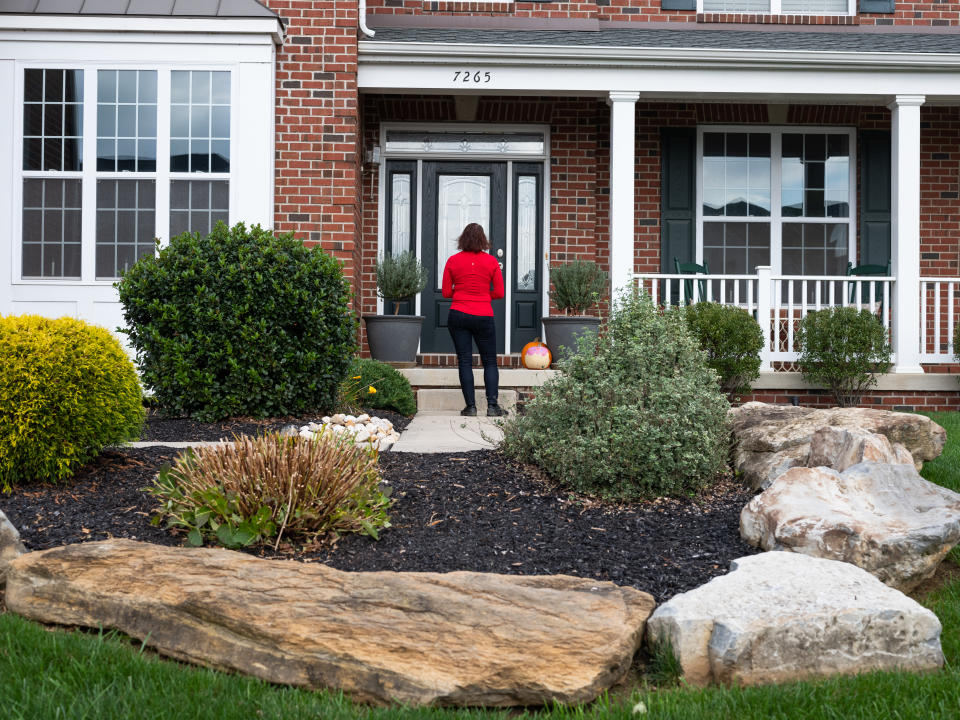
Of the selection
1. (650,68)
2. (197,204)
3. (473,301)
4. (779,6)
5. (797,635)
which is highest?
(779,6)

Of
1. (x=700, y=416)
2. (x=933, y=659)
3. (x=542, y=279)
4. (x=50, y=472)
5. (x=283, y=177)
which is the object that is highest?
(x=283, y=177)

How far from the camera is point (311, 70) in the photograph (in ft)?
28.0

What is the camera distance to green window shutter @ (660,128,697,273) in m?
9.98

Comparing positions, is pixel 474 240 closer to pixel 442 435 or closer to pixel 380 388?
pixel 380 388

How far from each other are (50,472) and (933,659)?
3.64 m

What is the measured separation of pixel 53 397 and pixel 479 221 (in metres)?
6.75

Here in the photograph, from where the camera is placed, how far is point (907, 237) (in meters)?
8.59

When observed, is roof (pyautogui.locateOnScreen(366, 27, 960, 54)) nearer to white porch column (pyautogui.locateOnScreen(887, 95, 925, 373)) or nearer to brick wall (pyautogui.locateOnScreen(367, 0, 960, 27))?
brick wall (pyautogui.locateOnScreen(367, 0, 960, 27))

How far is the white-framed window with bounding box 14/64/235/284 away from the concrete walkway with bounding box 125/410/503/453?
10.7ft

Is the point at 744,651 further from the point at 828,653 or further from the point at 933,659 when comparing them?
the point at 933,659

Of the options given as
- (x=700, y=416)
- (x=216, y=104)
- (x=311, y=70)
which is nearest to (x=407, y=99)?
(x=311, y=70)

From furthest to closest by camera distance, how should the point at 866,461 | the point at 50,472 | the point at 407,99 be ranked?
the point at 407,99 < the point at 50,472 < the point at 866,461

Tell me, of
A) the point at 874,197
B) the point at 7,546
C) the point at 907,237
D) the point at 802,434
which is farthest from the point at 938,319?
the point at 7,546

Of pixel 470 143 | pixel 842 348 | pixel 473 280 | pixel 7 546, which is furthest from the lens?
pixel 470 143
